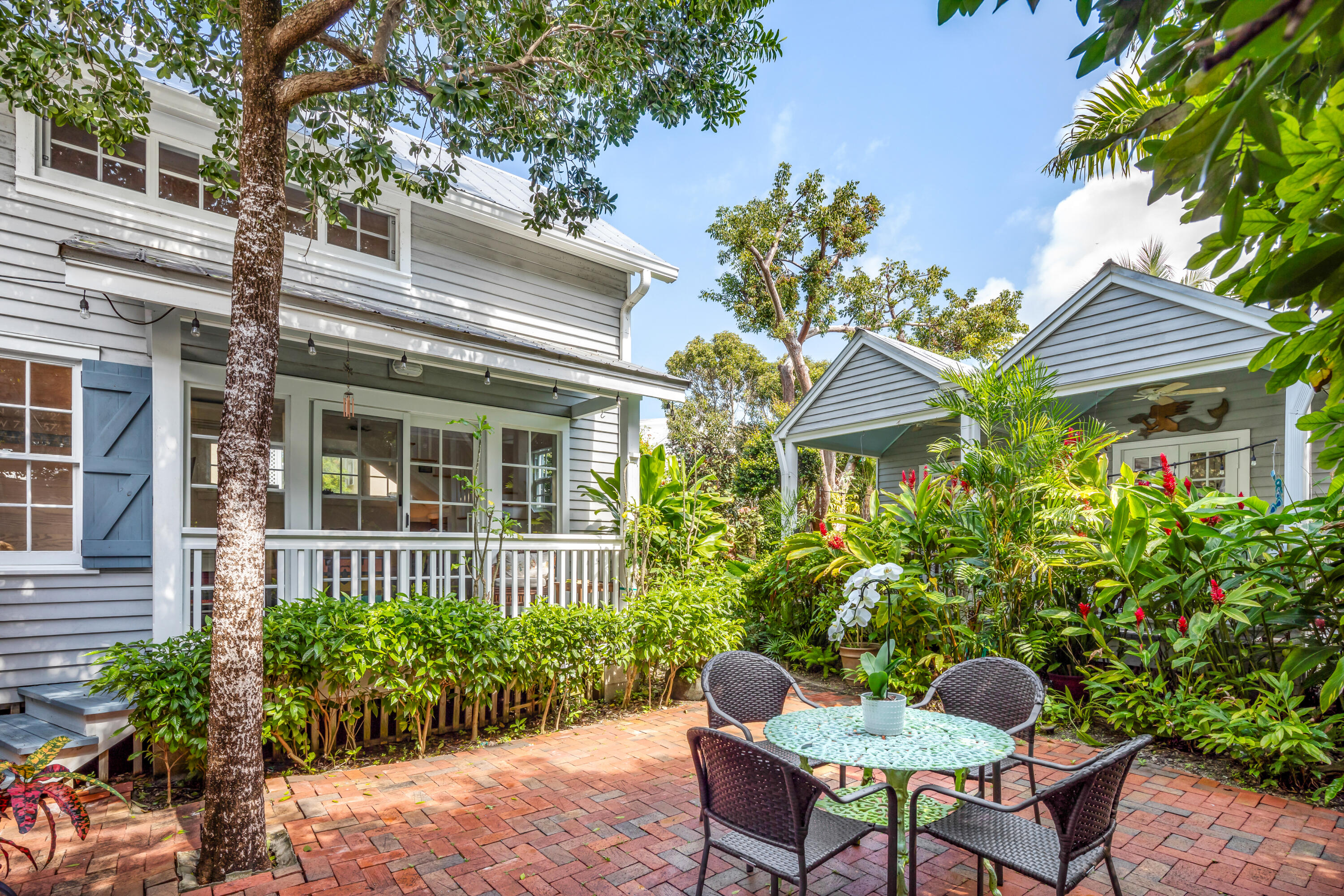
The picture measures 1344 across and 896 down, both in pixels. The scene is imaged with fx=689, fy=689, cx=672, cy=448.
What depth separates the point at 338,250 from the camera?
6863mm

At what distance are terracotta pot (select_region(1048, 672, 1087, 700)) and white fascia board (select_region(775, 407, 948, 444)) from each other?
131 inches

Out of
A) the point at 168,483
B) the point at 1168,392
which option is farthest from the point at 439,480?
the point at 1168,392

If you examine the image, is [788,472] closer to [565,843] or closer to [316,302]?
[316,302]

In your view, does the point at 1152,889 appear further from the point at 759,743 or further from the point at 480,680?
the point at 480,680

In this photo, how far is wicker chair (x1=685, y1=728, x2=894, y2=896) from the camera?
2381mm

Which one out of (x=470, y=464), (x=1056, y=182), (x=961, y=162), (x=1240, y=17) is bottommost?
(x=470, y=464)

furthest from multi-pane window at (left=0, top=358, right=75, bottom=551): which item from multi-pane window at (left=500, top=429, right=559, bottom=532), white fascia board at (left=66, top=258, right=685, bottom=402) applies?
multi-pane window at (left=500, top=429, right=559, bottom=532)

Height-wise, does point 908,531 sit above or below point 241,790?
above

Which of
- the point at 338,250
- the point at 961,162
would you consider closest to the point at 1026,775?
the point at 338,250

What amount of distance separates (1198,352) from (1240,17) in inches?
281

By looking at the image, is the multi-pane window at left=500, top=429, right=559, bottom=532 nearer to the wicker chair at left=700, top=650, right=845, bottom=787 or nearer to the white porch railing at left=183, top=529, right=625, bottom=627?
the white porch railing at left=183, top=529, right=625, bottom=627

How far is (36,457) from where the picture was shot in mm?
5180

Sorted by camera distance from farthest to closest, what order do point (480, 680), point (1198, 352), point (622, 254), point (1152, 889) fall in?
point (622, 254)
point (1198, 352)
point (480, 680)
point (1152, 889)

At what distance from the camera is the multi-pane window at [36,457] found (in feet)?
16.7
